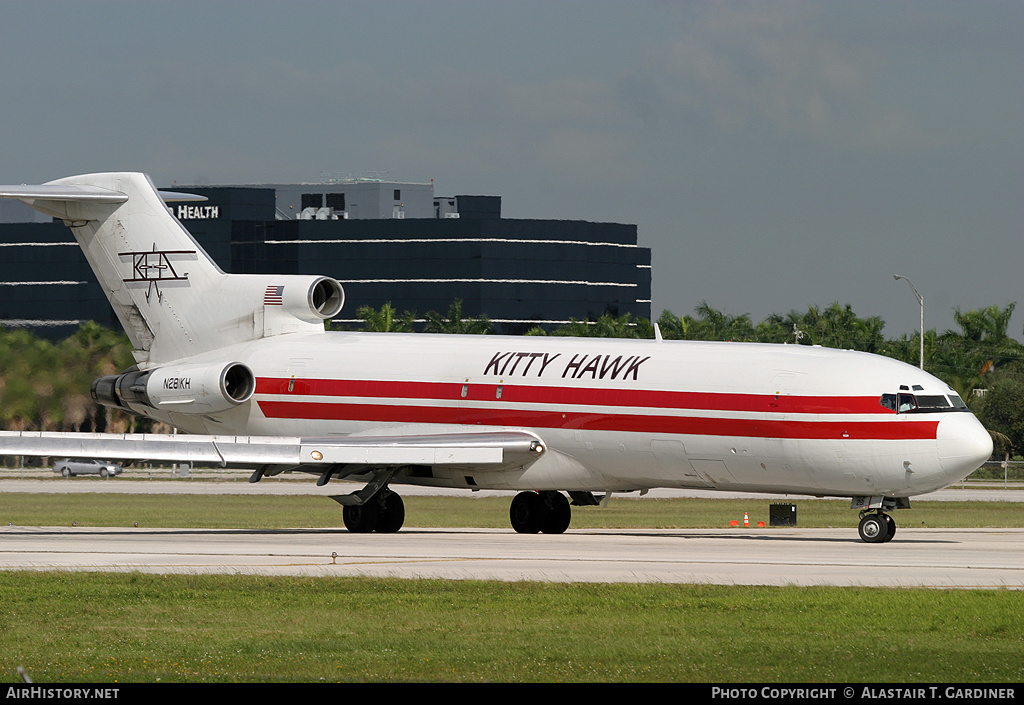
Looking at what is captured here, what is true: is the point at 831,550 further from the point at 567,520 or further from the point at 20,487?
the point at 20,487

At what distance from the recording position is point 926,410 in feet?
111

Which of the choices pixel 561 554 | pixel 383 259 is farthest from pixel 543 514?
pixel 383 259

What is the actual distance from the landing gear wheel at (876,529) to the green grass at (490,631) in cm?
1177

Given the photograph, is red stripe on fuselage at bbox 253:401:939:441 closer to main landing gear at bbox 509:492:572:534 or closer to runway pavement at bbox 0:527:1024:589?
runway pavement at bbox 0:527:1024:589

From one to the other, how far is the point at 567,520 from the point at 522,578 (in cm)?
1544

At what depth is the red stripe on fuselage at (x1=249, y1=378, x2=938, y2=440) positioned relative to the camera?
34.1 meters

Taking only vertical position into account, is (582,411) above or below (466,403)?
below

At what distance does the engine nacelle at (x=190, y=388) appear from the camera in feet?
136

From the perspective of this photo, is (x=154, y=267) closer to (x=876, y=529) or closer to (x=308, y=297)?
(x=308, y=297)

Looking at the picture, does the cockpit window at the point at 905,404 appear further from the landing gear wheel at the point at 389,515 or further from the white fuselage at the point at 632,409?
the landing gear wheel at the point at 389,515

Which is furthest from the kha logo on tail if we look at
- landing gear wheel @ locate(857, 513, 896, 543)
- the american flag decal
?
landing gear wheel @ locate(857, 513, 896, 543)

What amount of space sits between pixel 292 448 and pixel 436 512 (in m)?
16.9

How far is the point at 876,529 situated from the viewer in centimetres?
3431

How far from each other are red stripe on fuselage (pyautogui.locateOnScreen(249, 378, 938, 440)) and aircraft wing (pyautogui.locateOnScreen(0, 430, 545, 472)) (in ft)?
2.37
